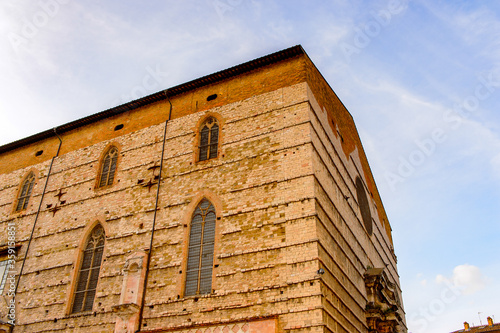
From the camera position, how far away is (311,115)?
39.2 feet

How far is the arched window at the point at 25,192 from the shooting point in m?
15.3

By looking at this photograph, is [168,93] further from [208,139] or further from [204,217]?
[204,217]

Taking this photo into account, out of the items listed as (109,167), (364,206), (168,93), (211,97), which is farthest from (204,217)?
(364,206)

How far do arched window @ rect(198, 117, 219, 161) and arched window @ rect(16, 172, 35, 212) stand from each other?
22.1 feet

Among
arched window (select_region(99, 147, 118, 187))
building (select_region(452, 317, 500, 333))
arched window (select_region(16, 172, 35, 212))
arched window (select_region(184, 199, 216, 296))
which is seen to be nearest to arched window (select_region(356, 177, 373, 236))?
arched window (select_region(184, 199, 216, 296))

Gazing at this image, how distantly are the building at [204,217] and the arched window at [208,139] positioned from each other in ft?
0.12

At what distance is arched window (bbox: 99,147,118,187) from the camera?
14.0 metres

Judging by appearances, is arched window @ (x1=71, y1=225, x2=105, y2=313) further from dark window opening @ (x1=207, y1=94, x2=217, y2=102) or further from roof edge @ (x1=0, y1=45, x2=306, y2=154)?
dark window opening @ (x1=207, y1=94, x2=217, y2=102)

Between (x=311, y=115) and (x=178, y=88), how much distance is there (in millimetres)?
4779

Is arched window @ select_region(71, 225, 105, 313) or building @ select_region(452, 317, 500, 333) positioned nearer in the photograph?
arched window @ select_region(71, 225, 105, 313)

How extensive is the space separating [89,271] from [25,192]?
502 centimetres

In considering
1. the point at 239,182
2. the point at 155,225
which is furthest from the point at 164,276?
the point at 239,182

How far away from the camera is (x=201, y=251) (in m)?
11.2

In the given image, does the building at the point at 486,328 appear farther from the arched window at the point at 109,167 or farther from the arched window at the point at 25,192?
the arched window at the point at 25,192
